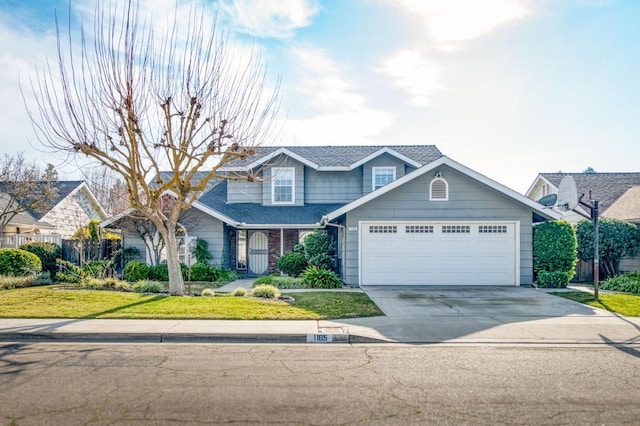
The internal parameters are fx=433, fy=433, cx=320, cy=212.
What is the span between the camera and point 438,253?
15938 mm

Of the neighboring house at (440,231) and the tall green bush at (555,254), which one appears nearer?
the tall green bush at (555,254)

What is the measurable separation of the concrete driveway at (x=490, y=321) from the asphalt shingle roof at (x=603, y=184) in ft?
39.4

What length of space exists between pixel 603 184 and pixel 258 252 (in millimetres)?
19094

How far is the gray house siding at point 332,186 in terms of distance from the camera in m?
21.3

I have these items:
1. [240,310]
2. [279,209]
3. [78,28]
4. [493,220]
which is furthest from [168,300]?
[493,220]

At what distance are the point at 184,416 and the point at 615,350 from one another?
7055mm

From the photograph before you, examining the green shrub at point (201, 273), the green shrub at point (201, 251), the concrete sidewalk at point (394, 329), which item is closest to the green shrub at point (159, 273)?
the green shrub at point (201, 273)

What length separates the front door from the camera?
66.5ft

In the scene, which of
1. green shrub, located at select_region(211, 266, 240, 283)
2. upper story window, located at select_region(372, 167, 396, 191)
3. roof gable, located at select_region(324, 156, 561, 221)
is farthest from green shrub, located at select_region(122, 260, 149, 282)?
upper story window, located at select_region(372, 167, 396, 191)

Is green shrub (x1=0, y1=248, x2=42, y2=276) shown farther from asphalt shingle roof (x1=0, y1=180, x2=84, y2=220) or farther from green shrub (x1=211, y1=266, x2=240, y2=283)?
asphalt shingle roof (x1=0, y1=180, x2=84, y2=220)

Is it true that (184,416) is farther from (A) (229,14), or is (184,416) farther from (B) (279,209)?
(B) (279,209)

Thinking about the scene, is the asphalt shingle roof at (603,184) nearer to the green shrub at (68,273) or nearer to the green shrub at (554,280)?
the green shrub at (554,280)

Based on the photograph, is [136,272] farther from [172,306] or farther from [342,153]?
[342,153]

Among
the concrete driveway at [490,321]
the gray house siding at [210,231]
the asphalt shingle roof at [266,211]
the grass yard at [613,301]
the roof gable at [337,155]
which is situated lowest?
the grass yard at [613,301]
